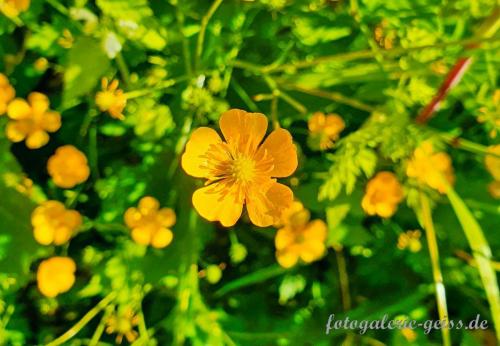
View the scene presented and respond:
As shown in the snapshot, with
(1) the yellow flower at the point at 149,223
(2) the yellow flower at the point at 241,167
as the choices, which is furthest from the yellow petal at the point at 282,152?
(1) the yellow flower at the point at 149,223

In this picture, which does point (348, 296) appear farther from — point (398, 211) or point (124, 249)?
point (124, 249)

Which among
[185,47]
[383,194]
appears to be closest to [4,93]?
[185,47]

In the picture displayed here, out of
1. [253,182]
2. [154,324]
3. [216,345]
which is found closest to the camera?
[253,182]

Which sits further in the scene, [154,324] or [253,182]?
[154,324]

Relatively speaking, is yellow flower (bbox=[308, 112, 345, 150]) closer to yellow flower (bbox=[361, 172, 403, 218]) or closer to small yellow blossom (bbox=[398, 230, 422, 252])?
yellow flower (bbox=[361, 172, 403, 218])

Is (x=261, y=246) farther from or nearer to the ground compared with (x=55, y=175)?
nearer to the ground

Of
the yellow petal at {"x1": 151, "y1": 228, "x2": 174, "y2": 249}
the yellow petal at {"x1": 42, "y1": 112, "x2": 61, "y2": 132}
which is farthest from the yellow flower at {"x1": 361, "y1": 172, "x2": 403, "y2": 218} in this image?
the yellow petal at {"x1": 42, "y1": 112, "x2": 61, "y2": 132}

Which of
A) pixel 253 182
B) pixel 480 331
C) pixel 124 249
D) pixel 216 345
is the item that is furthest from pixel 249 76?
pixel 480 331

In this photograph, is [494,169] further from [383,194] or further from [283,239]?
[283,239]
